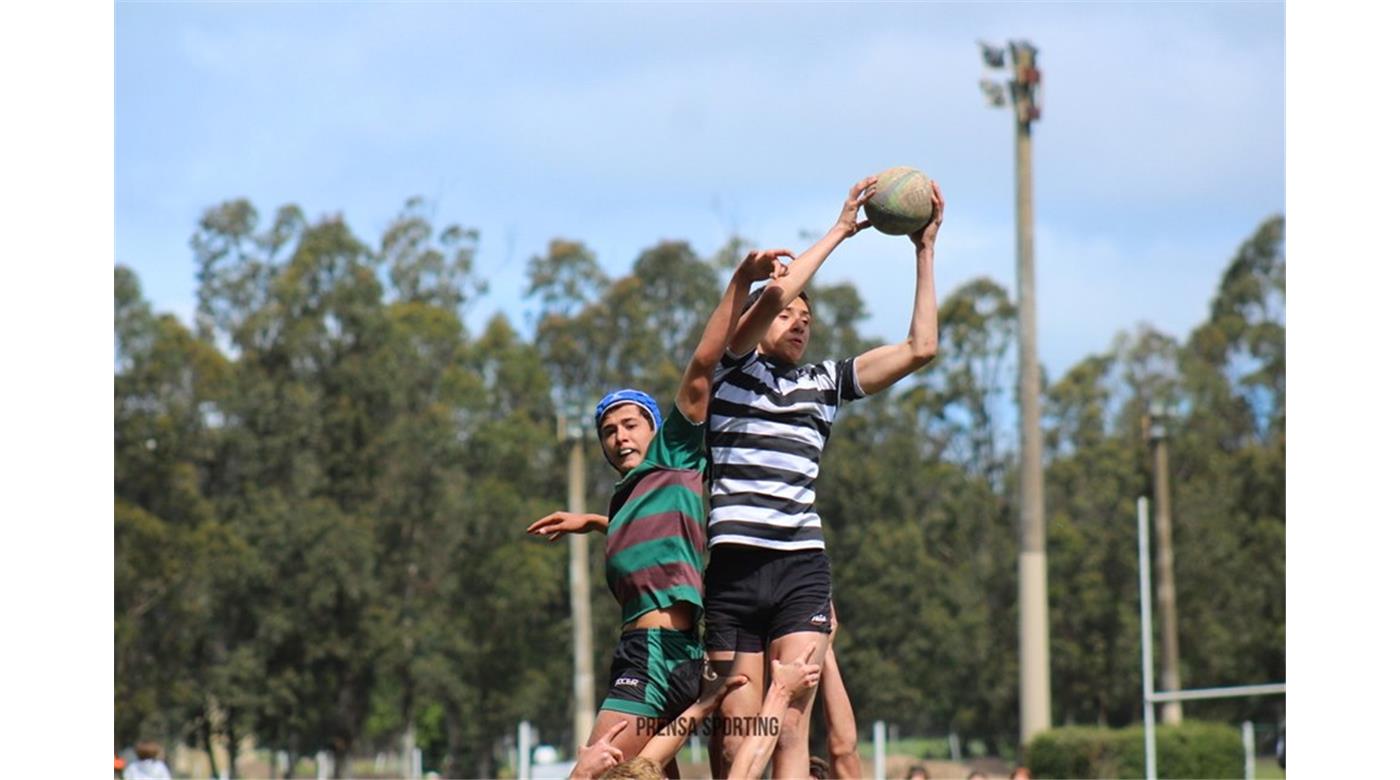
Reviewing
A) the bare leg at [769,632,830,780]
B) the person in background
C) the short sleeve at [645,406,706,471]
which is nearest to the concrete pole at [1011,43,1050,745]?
the person in background

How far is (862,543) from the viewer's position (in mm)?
45656

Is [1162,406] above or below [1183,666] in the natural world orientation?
above

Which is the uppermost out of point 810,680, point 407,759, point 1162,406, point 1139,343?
point 1139,343

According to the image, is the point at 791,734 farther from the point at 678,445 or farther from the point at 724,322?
the point at 724,322

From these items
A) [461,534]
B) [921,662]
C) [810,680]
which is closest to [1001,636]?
[921,662]

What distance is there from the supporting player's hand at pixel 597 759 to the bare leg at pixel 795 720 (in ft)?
1.96

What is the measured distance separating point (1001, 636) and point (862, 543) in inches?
260

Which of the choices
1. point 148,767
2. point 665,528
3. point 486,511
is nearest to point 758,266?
point 665,528

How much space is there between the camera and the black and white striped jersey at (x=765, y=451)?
6.16 metres

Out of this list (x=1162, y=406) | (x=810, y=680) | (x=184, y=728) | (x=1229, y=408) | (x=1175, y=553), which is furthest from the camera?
(x=1229, y=408)

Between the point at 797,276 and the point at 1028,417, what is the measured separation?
22161 mm

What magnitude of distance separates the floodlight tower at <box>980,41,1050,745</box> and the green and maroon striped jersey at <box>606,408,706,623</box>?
2138 cm

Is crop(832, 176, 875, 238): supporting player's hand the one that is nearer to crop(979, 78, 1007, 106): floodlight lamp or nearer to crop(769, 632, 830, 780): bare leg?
crop(769, 632, 830, 780): bare leg

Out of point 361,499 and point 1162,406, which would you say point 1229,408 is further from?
point 361,499
